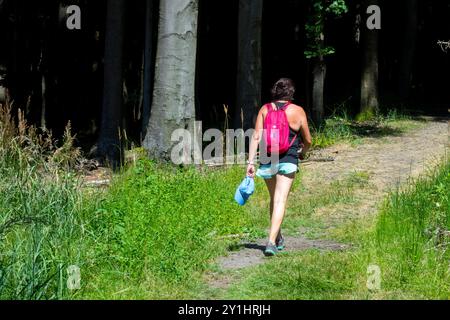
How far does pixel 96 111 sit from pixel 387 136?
10.1 meters

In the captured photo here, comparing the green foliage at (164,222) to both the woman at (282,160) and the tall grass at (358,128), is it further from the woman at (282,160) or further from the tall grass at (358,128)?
the tall grass at (358,128)

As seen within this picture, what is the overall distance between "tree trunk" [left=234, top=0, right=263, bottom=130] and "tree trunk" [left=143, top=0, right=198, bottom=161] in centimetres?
353

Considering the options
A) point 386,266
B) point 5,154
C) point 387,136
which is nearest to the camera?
point 386,266

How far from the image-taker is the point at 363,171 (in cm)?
1338

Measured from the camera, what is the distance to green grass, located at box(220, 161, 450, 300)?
287 inches

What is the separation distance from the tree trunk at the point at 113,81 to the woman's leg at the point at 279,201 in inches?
366

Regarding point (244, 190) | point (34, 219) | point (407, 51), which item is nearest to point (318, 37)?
point (407, 51)

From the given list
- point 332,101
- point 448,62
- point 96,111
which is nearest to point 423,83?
point 448,62

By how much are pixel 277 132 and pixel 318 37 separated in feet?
28.8

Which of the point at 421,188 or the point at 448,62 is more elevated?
the point at 448,62

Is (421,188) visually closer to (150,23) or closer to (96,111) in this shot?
(150,23)

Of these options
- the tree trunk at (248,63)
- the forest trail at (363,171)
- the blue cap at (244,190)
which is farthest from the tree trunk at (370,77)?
the blue cap at (244,190)

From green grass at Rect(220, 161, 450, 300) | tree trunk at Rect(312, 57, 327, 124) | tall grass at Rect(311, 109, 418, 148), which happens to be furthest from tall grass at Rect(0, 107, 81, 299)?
tree trunk at Rect(312, 57, 327, 124)

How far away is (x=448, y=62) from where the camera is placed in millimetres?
29484
